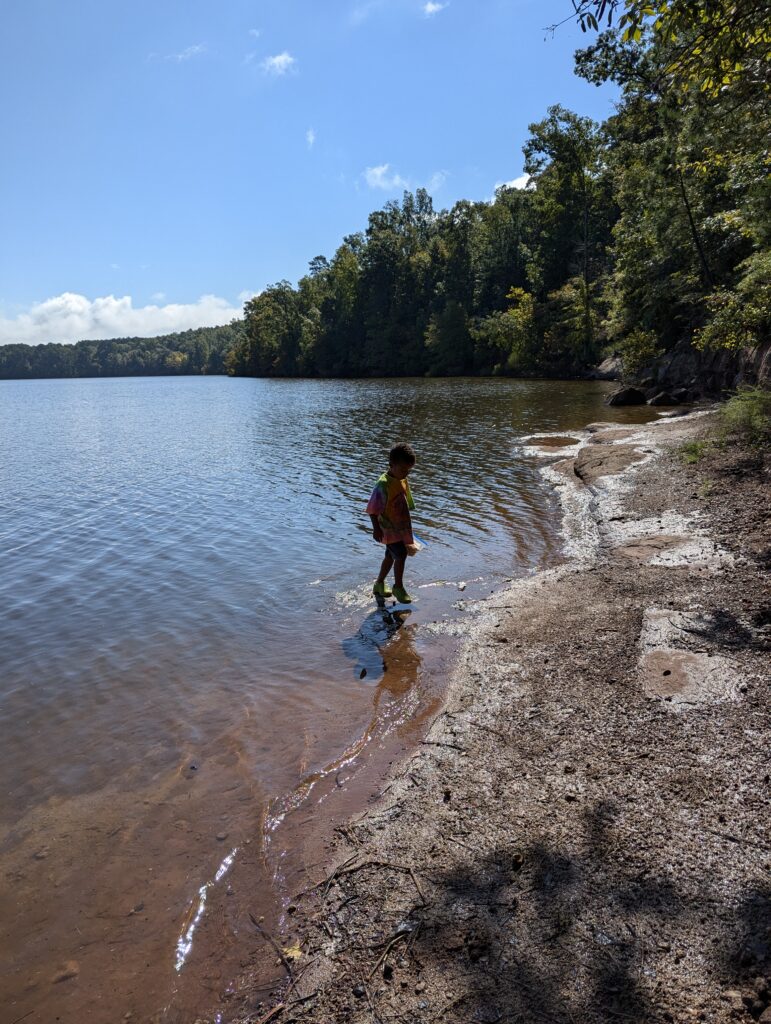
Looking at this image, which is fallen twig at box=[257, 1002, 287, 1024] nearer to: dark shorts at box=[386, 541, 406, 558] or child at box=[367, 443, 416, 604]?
child at box=[367, 443, 416, 604]

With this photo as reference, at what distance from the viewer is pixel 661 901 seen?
294 centimetres

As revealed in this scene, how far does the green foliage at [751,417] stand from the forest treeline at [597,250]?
3807 mm

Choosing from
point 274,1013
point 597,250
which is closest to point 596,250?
point 597,250

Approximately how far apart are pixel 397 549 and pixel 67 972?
221 inches

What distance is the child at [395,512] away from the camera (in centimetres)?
755

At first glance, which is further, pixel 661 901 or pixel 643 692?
pixel 643 692

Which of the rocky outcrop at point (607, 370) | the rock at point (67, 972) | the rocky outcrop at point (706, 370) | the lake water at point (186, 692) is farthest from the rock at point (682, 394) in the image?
the rock at point (67, 972)

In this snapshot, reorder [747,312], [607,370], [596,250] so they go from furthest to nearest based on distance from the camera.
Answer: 1. [596,250]
2. [607,370]
3. [747,312]

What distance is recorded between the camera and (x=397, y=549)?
817 cm

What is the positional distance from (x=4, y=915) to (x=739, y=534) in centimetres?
898

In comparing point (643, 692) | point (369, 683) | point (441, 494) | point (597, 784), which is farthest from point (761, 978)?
point (441, 494)

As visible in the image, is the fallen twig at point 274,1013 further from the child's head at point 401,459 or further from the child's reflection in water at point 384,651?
the child's head at point 401,459

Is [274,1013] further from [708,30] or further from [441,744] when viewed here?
[708,30]

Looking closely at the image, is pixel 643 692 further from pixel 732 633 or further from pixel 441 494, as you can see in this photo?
pixel 441 494
